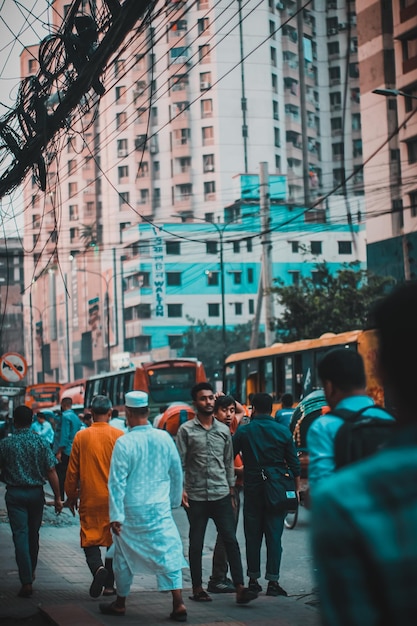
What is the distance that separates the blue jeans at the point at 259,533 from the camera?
9133 mm

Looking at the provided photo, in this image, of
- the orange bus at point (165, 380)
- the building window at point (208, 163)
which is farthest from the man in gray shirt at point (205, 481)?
the building window at point (208, 163)

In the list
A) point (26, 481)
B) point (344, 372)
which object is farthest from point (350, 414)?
point (26, 481)

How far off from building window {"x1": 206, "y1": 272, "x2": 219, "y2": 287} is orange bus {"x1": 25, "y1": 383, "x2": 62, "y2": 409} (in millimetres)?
33421

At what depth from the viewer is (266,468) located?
9.38 m

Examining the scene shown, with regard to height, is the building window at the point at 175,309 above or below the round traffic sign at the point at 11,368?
above

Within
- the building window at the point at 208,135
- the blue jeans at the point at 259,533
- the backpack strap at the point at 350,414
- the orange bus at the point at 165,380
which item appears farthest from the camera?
the building window at the point at 208,135

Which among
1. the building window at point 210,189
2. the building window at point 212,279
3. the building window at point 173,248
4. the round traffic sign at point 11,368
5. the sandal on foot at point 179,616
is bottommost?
the sandal on foot at point 179,616

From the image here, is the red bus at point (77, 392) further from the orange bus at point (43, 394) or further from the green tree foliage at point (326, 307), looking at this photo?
the green tree foliage at point (326, 307)

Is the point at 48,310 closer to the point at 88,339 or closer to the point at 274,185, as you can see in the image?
the point at 88,339

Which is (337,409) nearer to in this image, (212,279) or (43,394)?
(43,394)

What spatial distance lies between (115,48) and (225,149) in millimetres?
92704

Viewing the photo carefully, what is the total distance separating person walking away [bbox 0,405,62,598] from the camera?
927cm

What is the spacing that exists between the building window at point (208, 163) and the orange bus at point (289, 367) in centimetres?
7293

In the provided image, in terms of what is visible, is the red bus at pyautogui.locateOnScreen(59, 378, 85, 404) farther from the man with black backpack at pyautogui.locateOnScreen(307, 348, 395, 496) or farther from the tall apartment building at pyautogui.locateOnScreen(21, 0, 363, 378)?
the tall apartment building at pyautogui.locateOnScreen(21, 0, 363, 378)
